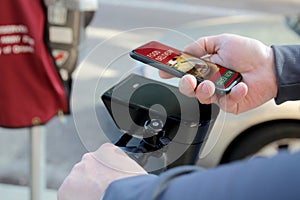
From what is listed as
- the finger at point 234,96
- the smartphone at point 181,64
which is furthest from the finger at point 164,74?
the finger at point 234,96

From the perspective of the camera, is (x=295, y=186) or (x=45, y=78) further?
(x=45, y=78)

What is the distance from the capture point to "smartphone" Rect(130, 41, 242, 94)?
1.30 m

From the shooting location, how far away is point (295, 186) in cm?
82

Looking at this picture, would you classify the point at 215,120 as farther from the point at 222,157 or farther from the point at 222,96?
the point at 222,157

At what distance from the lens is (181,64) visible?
133cm

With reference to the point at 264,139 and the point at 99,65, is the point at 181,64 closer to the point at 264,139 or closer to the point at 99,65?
the point at 99,65

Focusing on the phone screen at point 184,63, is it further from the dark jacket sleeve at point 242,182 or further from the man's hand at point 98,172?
the dark jacket sleeve at point 242,182

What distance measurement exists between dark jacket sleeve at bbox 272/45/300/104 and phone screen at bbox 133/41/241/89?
0.22 m

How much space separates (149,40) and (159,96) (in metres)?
0.22

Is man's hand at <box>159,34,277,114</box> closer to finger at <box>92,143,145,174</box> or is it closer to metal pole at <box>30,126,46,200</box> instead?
finger at <box>92,143,145,174</box>

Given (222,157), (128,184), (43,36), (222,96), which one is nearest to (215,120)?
(222,96)

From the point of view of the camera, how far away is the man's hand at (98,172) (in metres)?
1.13

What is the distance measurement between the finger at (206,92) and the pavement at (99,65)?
5.3 inches

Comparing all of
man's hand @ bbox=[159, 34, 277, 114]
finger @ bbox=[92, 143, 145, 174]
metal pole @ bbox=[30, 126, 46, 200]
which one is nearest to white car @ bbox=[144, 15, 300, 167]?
metal pole @ bbox=[30, 126, 46, 200]
